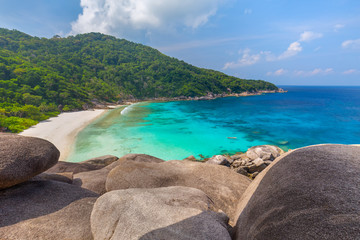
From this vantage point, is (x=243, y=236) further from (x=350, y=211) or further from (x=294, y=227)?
(x=350, y=211)

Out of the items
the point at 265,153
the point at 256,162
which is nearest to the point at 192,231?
the point at 256,162

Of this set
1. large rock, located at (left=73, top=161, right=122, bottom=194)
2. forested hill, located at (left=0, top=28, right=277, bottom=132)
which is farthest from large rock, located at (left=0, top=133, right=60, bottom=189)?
forested hill, located at (left=0, top=28, right=277, bottom=132)

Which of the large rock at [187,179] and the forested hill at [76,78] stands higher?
the forested hill at [76,78]

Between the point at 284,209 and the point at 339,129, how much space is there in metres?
48.0

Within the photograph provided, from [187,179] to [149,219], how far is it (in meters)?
4.12

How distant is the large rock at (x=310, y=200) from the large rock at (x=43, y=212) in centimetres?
444

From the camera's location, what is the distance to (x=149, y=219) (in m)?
3.86

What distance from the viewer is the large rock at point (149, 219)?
352 cm

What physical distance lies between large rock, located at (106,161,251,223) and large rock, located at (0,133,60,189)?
2719 mm

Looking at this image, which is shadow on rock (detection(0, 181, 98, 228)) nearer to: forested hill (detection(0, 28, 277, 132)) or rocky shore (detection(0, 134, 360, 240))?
rocky shore (detection(0, 134, 360, 240))

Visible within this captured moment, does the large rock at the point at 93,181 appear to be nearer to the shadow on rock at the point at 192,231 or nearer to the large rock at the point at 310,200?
the shadow on rock at the point at 192,231

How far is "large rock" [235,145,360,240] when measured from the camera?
8.55ft

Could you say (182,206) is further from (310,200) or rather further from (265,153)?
(265,153)

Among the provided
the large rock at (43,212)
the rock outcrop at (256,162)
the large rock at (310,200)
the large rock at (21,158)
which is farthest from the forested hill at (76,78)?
the large rock at (310,200)
